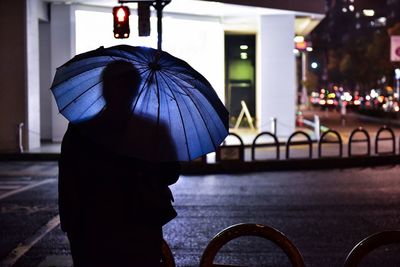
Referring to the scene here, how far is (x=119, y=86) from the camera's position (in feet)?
11.7

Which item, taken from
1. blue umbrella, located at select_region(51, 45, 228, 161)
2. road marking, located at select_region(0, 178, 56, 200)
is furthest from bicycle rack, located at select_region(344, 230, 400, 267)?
road marking, located at select_region(0, 178, 56, 200)

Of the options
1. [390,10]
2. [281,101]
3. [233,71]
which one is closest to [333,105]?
[390,10]

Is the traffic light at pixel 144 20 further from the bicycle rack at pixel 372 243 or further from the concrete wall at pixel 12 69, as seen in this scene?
the bicycle rack at pixel 372 243

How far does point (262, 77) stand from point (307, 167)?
9.01m

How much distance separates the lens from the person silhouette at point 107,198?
340 cm

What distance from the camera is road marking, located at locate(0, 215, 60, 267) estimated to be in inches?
308

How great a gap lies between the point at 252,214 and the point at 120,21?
25.6 ft

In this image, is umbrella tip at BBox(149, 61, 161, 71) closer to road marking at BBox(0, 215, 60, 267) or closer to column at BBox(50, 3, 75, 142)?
road marking at BBox(0, 215, 60, 267)

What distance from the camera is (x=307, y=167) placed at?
59.1 ft

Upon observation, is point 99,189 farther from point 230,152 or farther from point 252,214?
point 230,152

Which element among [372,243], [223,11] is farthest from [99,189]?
[223,11]

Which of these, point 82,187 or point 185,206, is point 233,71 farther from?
point 82,187

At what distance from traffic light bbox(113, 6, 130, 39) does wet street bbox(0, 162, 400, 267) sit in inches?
151

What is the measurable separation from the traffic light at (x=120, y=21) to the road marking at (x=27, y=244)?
762 cm
